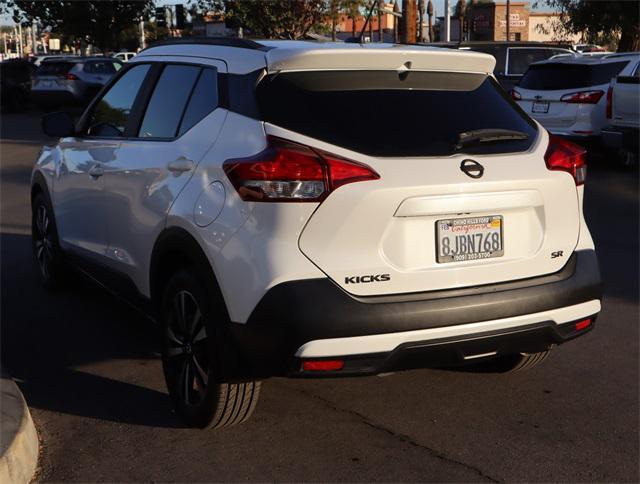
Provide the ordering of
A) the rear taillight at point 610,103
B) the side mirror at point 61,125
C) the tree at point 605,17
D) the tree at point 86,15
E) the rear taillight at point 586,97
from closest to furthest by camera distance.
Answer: the side mirror at point 61,125 → the rear taillight at point 610,103 → the rear taillight at point 586,97 → the tree at point 605,17 → the tree at point 86,15

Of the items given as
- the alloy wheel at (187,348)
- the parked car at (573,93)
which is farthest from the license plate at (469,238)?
the parked car at (573,93)

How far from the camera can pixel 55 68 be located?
1207 inches

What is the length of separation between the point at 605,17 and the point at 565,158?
23483mm

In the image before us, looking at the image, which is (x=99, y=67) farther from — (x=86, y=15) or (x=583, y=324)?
(x=583, y=324)

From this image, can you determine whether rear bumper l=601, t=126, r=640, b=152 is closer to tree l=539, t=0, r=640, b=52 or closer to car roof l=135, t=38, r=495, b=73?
car roof l=135, t=38, r=495, b=73

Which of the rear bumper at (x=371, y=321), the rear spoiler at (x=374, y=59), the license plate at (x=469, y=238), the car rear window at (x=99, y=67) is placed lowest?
the car rear window at (x=99, y=67)

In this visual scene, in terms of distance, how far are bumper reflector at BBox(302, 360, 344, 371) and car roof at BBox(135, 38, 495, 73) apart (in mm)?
1286

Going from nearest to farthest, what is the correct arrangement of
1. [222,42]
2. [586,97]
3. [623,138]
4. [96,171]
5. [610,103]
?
[222,42] < [96,171] < [623,138] < [610,103] < [586,97]

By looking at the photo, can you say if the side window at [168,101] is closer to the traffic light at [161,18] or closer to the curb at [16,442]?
the curb at [16,442]

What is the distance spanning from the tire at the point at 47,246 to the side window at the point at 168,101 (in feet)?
6.06

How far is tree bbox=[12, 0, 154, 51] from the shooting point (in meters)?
46.0

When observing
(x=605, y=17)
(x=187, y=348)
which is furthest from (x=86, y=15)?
(x=187, y=348)

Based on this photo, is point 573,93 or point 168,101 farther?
point 573,93

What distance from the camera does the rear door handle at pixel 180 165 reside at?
14.1ft
